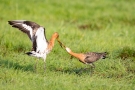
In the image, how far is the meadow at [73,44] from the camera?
7.30m

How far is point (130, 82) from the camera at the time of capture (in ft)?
24.6

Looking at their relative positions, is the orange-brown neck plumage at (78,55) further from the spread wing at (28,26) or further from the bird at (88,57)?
the spread wing at (28,26)

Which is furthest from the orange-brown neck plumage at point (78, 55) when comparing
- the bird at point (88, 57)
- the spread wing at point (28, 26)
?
the spread wing at point (28, 26)

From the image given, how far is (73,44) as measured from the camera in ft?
31.5

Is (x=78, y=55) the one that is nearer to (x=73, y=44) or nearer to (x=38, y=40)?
(x=38, y=40)

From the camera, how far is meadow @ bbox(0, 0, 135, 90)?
7.30m

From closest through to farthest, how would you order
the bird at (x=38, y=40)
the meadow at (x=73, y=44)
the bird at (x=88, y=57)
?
1. the meadow at (x=73, y=44)
2. the bird at (x=38, y=40)
3. the bird at (x=88, y=57)

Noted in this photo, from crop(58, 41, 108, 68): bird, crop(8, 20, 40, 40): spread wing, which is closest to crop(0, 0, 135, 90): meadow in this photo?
crop(58, 41, 108, 68): bird

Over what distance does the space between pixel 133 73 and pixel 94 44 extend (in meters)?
1.68

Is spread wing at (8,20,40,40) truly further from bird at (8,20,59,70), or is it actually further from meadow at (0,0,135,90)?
meadow at (0,0,135,90)

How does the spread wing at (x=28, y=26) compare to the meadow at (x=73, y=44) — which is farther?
the spread wing at (x=28, y=26)

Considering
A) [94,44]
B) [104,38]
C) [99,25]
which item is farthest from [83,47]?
[99,25]

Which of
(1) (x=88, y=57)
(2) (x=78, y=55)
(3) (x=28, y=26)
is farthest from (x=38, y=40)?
(1) (x=88, y=57)

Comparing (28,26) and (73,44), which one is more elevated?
(28,26)
